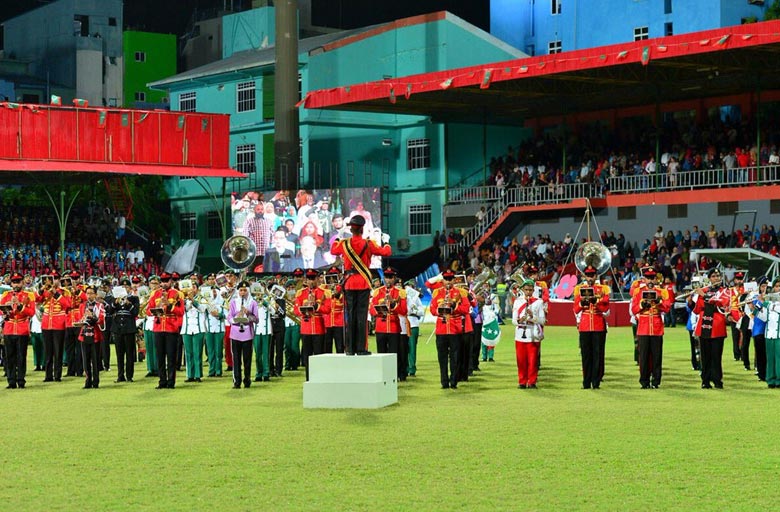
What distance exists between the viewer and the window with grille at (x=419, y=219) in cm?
5788

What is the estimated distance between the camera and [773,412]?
1756 cm

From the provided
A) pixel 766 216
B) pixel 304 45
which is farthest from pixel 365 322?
pixel 304 45

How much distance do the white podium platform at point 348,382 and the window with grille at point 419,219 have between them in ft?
129


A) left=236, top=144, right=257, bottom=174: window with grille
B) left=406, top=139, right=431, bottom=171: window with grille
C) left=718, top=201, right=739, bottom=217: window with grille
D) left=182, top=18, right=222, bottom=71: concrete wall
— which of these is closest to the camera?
left=718, top=201, right=739, bottom=217: window with grille

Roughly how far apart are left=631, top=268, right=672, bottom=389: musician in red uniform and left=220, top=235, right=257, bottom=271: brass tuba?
8502mm

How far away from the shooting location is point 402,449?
14.3 meters

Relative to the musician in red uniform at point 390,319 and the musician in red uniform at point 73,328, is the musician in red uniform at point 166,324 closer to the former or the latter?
the musician in red uniform at point 73,328

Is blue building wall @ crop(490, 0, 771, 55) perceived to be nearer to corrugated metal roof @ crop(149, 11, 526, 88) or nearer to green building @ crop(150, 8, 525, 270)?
corrugated metal roof @ crop(149, 11, 526, 88)

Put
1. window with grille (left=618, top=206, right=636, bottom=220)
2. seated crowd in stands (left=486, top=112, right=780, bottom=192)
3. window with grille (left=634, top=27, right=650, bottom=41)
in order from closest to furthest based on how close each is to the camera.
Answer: seated crowd in stands (left=486, top=112, right=780, bottom=192) < window with grille (left=618, top=206, right=636, bottom=220) < window with grille (left=634, top=27, right=650, bottom=41)

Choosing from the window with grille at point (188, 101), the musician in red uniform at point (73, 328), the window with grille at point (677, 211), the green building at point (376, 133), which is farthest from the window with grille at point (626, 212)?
the musician in red uniform at point (73, 328)

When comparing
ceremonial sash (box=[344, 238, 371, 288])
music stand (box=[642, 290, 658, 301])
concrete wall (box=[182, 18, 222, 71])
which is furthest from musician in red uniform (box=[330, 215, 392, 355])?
concrete wall (box=[182, 18, 222, 71])

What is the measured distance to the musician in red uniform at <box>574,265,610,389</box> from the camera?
21109mm

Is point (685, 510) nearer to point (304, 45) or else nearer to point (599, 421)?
point (599, 421)

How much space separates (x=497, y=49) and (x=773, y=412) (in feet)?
144
